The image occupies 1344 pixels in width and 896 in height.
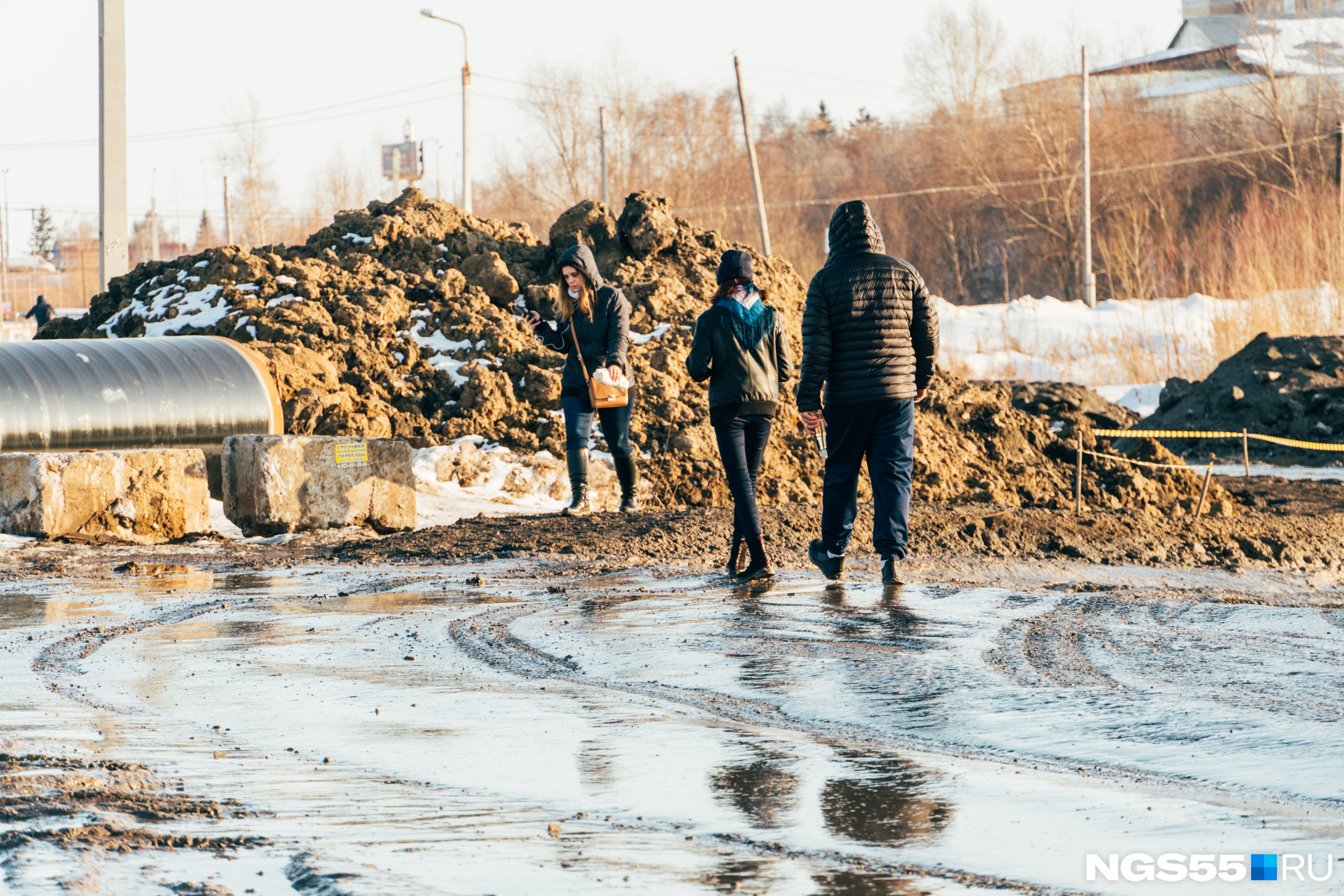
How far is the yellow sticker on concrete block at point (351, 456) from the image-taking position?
36.6 feet

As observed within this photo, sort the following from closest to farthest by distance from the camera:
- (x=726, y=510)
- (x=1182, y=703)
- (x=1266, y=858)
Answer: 1. (x=1266, y=858)
2. (x=1182, y=703)
3. (x=726, y=510)

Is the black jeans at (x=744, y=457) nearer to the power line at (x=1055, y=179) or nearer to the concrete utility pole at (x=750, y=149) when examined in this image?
the concrete utility pole at (x=750, y=149)

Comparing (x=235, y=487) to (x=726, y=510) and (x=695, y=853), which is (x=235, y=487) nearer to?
(x=726, y=510)

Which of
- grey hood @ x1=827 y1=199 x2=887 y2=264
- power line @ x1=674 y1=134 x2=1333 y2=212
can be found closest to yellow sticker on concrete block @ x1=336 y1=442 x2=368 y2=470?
grey hood @ x1=827 y1=199 x2=887 y2=264

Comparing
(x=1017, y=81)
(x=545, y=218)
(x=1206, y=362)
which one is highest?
(x=1017, y=81)

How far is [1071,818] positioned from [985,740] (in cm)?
84

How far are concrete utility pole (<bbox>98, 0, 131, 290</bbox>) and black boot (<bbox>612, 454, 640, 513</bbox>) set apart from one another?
10.6 meters

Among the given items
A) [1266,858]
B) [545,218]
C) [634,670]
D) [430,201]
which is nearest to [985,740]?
[1266,858]

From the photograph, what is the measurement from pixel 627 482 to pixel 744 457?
273cm

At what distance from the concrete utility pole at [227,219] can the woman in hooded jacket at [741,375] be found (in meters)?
65.6

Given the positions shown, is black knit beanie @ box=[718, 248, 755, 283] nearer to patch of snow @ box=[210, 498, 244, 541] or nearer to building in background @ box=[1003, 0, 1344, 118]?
patch of snow @ box=[210, 498, 244, 541]

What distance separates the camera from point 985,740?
4.22 meters

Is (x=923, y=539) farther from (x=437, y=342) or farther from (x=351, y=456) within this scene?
(x=437, y=342)

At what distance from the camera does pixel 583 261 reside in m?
10.0
